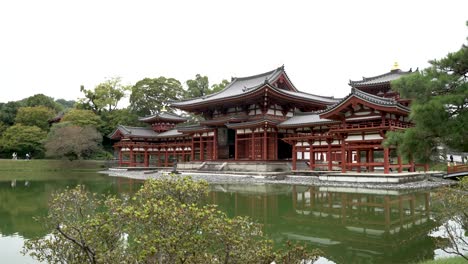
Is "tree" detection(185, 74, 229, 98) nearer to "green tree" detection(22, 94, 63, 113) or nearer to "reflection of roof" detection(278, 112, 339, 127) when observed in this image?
"green tree" detection(22, 94, 63, 113)

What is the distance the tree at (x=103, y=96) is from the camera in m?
55.4

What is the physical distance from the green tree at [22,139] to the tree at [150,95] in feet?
44.0

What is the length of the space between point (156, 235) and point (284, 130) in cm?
2660

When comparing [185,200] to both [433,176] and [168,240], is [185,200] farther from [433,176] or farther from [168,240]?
[433,176]

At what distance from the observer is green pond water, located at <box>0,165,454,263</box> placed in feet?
23.8

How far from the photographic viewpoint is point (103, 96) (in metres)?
56.0

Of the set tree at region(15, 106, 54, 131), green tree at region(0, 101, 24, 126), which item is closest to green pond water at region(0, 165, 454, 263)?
tree at region(15, 106, 54, 131)

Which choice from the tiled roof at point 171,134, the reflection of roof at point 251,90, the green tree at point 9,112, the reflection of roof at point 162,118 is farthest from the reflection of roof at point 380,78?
the green tree at point 9,112

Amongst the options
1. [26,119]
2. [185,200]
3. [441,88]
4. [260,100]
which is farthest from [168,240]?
[26,119]

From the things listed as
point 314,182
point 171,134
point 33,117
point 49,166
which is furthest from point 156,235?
point 33,117

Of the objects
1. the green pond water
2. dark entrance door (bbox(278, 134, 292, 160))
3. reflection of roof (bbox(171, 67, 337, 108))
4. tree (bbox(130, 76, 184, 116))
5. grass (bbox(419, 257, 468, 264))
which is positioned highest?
tree (bbox(130, 76, 184, 116))

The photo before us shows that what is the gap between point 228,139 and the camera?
112ft

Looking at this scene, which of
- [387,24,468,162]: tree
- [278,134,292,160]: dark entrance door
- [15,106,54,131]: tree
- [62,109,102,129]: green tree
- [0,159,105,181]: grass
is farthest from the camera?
[15,106,54,131]: tree

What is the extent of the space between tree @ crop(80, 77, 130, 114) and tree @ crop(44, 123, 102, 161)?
35.1 ft
